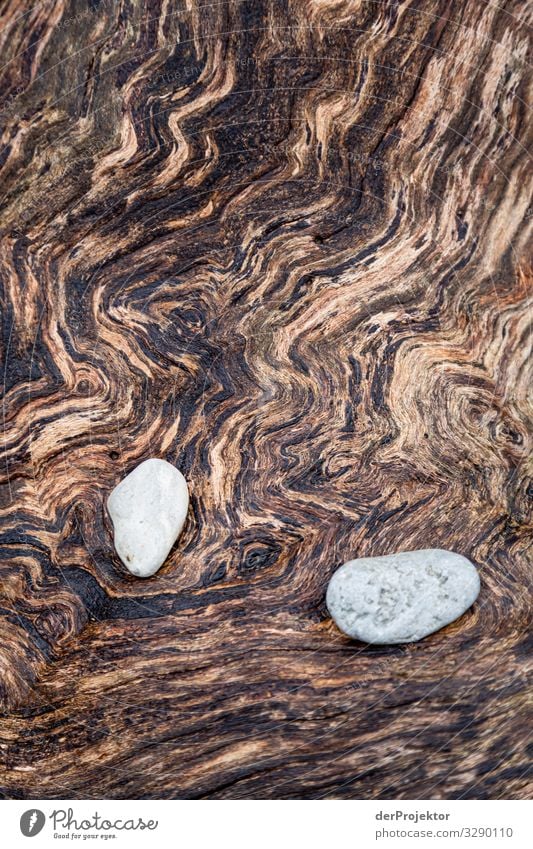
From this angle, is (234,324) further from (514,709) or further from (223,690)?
(514,709)

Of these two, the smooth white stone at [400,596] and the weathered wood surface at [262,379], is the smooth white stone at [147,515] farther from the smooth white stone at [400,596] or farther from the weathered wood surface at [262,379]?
the smooth white stone at [400,596]

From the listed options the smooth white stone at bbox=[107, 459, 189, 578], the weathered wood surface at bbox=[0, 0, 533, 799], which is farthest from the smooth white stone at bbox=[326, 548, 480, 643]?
the smooth white stone at bbox=[107, 459, 189, 578]

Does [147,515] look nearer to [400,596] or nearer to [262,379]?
[262,379]

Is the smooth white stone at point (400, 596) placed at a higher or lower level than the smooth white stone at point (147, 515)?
lower

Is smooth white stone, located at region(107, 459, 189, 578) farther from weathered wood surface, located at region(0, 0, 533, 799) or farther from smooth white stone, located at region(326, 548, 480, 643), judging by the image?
smooth white stone, located at region(326, 548, 480, 643)

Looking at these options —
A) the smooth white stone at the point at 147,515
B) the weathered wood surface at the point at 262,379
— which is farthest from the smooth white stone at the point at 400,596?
the smooth white stone at the point at 147,515
